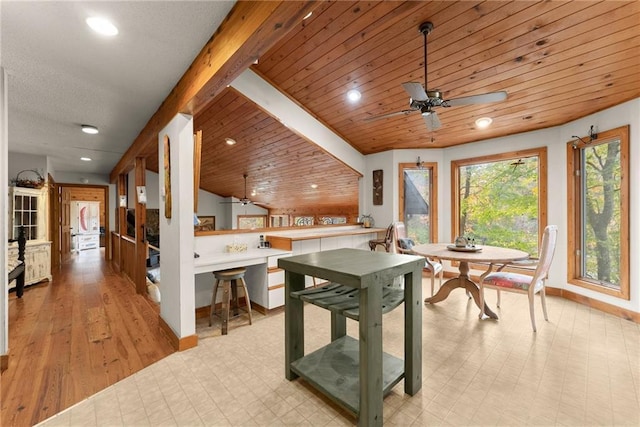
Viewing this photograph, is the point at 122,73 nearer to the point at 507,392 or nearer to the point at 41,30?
the point at 41,30

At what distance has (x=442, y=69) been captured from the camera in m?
2.88

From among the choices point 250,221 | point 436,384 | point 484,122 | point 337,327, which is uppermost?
point 484,122

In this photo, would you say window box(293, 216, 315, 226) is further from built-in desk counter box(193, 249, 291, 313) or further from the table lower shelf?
the table lower shelf

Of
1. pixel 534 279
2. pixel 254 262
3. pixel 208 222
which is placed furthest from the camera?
pixel 208 222

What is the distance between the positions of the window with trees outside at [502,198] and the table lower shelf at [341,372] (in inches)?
136

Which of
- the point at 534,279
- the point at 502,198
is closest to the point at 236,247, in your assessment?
the point at 534,279

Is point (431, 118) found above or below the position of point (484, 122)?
below

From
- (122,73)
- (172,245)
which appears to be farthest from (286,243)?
(122,73)

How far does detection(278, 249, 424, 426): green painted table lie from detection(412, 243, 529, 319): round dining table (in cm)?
121

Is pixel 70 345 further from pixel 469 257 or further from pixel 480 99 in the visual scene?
pixel 480 99

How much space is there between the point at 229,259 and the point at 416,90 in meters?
2.34

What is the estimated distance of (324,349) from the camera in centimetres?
213

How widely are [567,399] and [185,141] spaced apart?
3459 mm

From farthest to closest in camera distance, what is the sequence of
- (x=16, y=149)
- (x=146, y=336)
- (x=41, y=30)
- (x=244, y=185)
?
(x=244, y=185) → (x=16, y=149) → (x=146, y=336) → (x=41, y=30)
